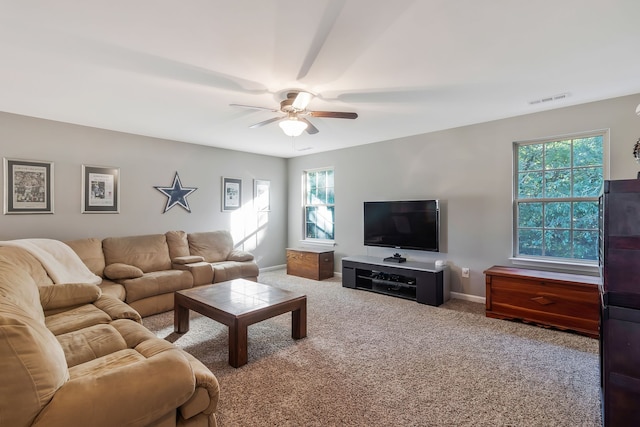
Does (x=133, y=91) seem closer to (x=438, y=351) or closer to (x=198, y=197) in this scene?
(x=198, y=197)

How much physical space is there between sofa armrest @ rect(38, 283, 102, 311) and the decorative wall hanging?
2322 millimetres

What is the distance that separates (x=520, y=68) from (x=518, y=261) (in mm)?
2296

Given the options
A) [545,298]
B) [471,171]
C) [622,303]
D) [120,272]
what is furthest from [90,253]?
[545,298]

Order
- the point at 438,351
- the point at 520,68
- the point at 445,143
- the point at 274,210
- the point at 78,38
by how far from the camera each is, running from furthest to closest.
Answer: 1. the point at 274,210
2. the point at 445,143
3. the point at 438,351
4. the point at 520,68
5. the point at 78,38

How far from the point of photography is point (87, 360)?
169cm

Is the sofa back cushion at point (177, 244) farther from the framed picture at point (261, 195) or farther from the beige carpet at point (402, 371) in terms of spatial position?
the framed picture at point (261, 195)

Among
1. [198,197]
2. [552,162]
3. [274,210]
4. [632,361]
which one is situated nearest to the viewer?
[632,361]

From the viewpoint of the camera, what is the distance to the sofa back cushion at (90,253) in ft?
11.8

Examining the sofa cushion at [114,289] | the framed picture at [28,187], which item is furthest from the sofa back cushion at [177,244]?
the framed picture at [28,187]

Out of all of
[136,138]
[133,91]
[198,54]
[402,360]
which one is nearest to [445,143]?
[402,360]

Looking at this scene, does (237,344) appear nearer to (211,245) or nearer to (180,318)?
(180,318)

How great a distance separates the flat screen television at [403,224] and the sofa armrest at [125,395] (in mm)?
3608

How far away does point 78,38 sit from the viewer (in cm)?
199

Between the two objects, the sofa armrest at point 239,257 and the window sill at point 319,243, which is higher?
the window sill at point 319,243
